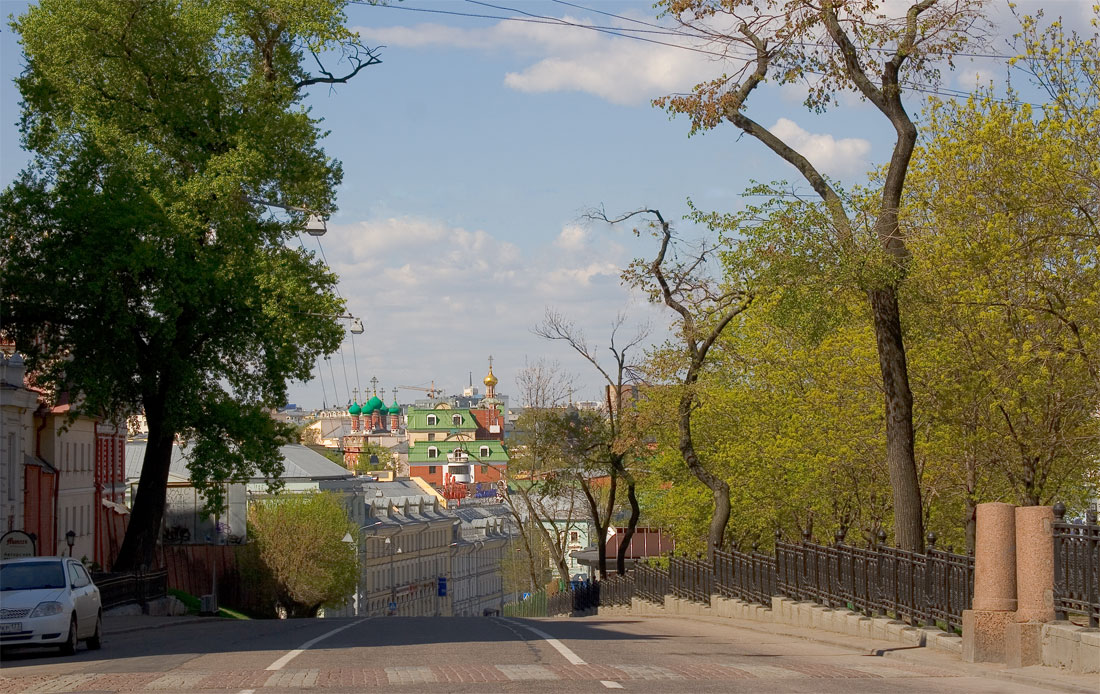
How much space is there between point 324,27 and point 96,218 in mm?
7549

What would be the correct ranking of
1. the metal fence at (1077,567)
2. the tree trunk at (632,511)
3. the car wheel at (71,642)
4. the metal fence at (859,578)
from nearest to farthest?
1. the metal fence at (1077,567)
2. the metal fence at (859,578)
3. the car wheel at (71,642)
4. the tree trunk at (632,511)

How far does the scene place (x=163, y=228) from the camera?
32.5 meters

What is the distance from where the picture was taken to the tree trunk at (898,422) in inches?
844

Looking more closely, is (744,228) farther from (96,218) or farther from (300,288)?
(96,218)

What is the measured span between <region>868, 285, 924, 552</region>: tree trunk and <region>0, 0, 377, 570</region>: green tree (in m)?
16.5

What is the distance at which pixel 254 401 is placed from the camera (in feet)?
117

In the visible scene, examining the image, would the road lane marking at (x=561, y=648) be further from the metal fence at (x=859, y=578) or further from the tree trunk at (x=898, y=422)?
the tree trunk at (x=898, y=422)

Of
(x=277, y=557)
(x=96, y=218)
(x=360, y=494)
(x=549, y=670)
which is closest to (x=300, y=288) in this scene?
(x=96, y=218)

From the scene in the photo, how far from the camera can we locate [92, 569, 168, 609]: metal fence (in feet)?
105

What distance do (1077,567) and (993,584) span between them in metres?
1.07

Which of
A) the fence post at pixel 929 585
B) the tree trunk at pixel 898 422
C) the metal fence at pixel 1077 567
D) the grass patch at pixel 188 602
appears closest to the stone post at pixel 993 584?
the metal fence at pixel 1077 567

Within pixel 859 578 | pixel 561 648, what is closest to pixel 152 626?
pixel 561 648

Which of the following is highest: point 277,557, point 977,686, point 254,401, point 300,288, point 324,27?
point 324,27

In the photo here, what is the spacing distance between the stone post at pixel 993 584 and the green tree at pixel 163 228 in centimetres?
2154
